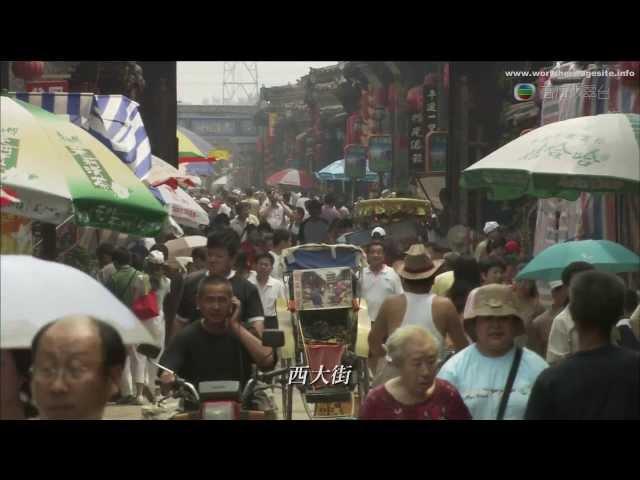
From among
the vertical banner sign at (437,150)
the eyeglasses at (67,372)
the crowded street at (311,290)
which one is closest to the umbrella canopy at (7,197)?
the crowded street at (311,290)

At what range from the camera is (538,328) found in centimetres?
991

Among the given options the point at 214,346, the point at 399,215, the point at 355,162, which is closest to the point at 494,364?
the point at 214,346

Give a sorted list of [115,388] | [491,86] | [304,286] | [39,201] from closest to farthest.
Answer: [115,388]
[39,201]
[304,286]
[491,86]

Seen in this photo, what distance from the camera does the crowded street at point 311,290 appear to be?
548 cm

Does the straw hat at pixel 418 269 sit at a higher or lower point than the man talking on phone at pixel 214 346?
higher

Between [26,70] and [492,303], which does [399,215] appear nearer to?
[26,70]

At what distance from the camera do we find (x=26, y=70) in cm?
1515

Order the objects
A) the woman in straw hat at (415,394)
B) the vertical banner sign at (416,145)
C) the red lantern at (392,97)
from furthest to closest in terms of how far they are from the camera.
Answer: the red lantern at (392,97) < the vertical banner sign at (416,145) < the woman in straw hat at (415,394)

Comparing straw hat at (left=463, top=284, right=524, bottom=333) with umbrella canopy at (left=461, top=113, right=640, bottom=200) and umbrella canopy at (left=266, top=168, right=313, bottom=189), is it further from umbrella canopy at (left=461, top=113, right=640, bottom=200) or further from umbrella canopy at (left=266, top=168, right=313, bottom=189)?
umbrella canopy at (left=266, top=168, right=313, bottom=189)

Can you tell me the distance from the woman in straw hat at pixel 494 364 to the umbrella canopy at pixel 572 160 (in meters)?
2.00

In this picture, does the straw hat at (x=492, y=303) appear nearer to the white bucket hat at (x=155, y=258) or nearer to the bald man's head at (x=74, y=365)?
the bald man's head at (x=74, y=365)

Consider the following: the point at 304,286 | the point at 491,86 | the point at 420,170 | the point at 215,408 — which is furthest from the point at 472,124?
the point at 215,408

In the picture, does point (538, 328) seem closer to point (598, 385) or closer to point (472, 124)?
point (598, 385)

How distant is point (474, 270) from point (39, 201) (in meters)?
4.22
